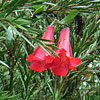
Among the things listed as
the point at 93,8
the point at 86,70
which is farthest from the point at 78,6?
the point at 86,70

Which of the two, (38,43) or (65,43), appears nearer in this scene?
(38,43)

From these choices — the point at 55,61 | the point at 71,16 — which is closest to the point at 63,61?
the point at 55,61

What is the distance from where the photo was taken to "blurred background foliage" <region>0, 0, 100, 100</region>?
0.45 metres

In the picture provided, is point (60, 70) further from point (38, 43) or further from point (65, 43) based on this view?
point (38, 43)

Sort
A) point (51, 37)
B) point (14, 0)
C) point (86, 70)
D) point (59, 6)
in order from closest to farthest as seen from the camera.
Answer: point (14, 0) → point (59, 6) → point (51, 37) → point (86, 70)

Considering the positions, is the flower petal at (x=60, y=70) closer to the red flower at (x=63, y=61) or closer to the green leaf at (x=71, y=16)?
the red flower at (x=63, y=61)

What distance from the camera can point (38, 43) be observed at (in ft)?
1.35

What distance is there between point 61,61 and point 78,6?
0.15m

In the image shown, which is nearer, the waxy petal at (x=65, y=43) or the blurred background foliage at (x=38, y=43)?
the blurred background foliage at (x=38, y=43)

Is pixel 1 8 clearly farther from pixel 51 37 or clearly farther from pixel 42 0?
pixel 51 37

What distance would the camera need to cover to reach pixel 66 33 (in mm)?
648

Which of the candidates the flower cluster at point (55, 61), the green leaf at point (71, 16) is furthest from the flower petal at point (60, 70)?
the green leaf at point (71, 16)

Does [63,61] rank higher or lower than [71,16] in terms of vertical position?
lower

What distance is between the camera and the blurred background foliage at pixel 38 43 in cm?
45
